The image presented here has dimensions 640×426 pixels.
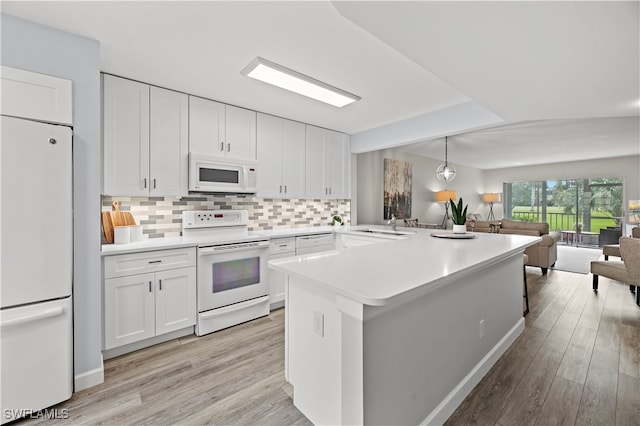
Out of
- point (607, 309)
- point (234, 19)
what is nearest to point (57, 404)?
→ point (234, 19)

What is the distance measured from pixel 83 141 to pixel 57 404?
1.70 m

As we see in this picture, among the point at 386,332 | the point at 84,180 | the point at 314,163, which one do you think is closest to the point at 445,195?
the point at 314,163

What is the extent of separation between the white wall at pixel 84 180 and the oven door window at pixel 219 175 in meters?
1.08

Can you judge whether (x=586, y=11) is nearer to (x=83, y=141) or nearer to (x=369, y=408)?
(x=369, y=408)

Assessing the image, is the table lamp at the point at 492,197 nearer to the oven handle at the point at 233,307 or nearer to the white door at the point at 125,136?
the oven handle at the point at 233,307

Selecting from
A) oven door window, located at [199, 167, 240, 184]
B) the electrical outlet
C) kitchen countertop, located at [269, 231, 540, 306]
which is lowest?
the electrical outlet

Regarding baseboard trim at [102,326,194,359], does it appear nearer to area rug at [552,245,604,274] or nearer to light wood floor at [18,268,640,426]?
light wood floor at [18,268,640,426]

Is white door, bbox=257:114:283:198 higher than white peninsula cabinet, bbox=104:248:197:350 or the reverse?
higher

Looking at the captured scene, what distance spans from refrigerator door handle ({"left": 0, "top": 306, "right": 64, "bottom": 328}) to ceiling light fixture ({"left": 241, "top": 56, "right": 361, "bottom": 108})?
2145 mm

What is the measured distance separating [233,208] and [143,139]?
1.25 meters

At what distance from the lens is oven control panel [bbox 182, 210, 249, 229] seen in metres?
3.04

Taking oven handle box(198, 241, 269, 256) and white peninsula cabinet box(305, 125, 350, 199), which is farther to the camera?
white peninsula cabinet box(305, 125, 350, 199)

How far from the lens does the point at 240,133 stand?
11.0 feet

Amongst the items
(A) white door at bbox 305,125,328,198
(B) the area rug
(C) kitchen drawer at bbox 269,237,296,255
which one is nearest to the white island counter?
(C) kitchen drawer at bbox 269,237,296,255
